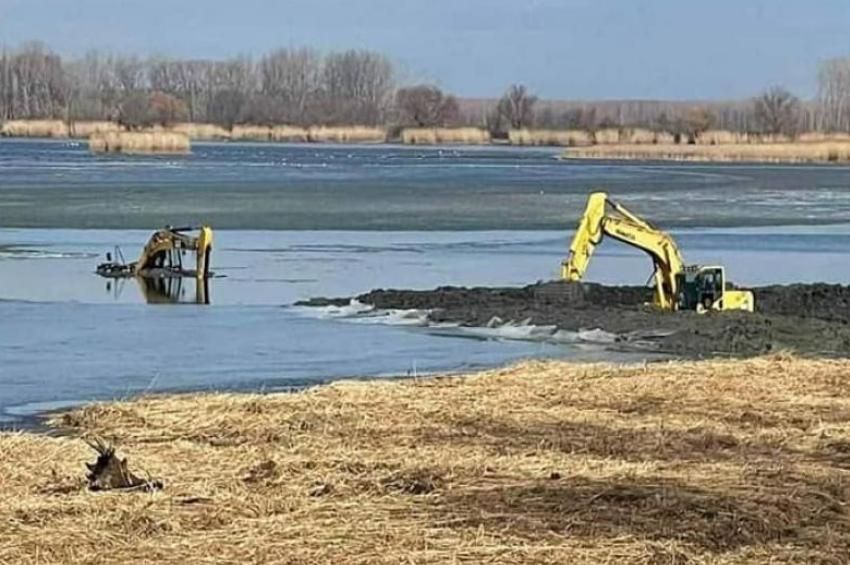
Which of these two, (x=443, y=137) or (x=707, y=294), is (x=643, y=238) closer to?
(x=707, y=294)

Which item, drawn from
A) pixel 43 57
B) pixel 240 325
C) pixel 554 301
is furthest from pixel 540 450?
pixel 43 57

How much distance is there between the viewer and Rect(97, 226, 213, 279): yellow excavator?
25.8 metres

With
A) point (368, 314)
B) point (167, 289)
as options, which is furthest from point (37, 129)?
point (368, 314)

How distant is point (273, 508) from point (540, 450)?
2.43 meters

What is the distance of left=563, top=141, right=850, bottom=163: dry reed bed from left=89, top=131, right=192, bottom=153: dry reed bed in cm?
1909

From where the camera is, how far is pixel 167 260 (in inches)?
1078

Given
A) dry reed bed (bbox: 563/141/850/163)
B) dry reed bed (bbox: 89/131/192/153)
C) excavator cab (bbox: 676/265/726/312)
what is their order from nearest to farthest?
excavator cab (bbox: 676/265/726/312) → dry reed bed (bbox: 563/141/850/163) → dry reed bed (bbox: 89/131/192/153)

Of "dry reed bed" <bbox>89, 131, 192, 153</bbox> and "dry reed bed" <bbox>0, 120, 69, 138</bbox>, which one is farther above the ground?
"dry reed bed" <bbox>89, 131, 192, 153</bbox>

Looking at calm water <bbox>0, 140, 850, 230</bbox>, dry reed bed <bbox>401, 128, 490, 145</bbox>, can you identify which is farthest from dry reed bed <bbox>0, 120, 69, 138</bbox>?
calm water <bbox>0, 140, 850, 230</bbox>

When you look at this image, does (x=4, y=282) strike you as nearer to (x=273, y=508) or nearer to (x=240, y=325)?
(x=240, y=325)

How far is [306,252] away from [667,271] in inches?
404

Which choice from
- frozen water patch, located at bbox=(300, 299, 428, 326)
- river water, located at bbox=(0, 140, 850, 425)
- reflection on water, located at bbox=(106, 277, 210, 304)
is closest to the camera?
river water, located at bbox=(0, 140, 850, 425)

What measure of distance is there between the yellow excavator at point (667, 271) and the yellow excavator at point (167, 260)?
6396 millimetres

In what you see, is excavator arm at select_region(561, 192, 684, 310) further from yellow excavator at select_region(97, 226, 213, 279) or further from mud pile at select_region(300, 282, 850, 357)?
yellow excavator at select_region(97, 226, 213, 279)
